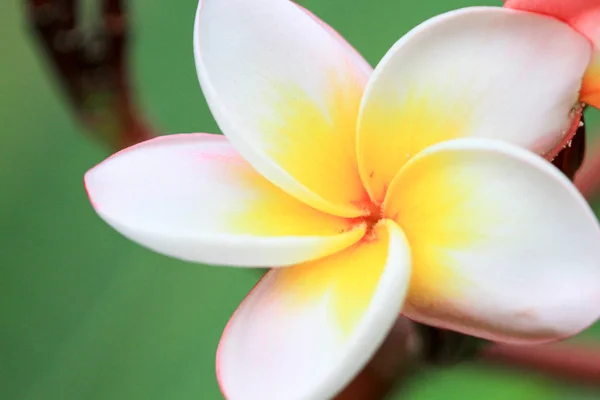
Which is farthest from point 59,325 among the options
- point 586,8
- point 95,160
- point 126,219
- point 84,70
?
point 586,8

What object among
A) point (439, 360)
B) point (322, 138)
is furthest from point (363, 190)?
point (439, 360)

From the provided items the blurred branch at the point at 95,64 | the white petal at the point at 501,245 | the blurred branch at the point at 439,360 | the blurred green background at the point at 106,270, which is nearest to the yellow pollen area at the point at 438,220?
the white petal at the point at 501,245

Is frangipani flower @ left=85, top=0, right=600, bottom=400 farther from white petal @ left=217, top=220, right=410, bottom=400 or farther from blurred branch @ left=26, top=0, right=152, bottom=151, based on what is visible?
blurred branch @ left=26, top=0, right=152, bottom=151

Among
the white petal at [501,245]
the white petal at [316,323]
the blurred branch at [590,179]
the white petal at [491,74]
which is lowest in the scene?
the blurred branch at [590,179]

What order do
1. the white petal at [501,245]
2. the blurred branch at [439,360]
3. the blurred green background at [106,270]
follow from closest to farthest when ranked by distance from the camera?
the white petal at [501,245]
the blurred branch at [439,360]
the blurred green background at [106,270]

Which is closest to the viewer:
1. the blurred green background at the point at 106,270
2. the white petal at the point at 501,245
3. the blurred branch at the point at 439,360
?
the white petal at the point at 501,245

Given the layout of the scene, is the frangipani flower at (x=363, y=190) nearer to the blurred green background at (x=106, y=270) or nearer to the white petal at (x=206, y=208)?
the white petal at (x=206, y=208)

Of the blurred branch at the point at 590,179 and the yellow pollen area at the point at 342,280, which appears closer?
the yellow pollen area at the point at 342,280

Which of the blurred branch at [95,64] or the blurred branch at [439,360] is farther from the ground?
the blurred branch at [95,64]
